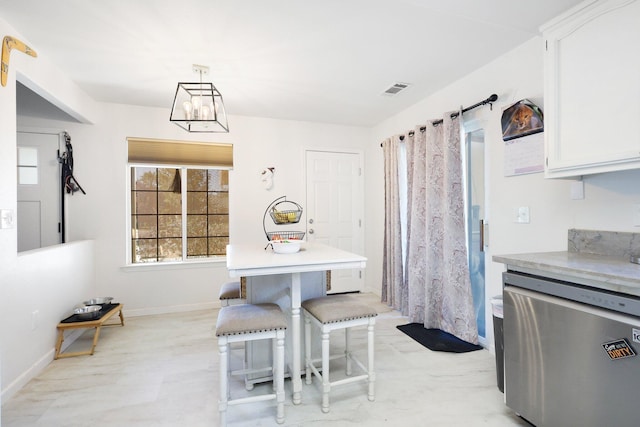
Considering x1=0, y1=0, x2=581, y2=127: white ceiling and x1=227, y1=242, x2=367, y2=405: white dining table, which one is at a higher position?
x1=0, y1=0, x2=581, y2=127: white ceiling

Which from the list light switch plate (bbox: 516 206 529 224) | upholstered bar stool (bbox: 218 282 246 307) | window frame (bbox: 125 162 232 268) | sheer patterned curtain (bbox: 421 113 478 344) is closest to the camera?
light switch plate (bbox: 516 206 529 224)

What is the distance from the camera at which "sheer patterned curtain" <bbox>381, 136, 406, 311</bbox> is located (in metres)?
3.74

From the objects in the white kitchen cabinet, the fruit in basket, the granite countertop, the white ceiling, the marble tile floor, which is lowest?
the marble tile floor

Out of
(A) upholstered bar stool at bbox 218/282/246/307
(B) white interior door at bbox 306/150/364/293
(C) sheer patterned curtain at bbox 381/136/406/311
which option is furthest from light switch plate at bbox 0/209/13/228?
(C) sheer patterned curtain at bbox 381/136/406/311

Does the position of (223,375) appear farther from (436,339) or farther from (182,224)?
(182,224)

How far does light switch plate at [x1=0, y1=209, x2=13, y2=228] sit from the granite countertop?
10.2 feet

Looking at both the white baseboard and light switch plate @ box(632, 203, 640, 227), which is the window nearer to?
the white baseboard

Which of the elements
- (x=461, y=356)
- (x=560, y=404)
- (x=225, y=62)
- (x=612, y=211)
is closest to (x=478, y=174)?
(x=612, y=211)

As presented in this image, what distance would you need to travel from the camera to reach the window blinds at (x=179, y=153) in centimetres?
369

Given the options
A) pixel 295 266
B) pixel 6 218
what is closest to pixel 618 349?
pixel 295 266

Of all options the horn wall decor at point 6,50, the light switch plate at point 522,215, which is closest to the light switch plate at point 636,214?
the light switch plate at point 522,215

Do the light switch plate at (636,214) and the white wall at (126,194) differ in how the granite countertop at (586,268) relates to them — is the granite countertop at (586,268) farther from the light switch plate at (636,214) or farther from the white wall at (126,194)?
the white wall at (126,194)

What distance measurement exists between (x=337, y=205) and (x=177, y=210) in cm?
217

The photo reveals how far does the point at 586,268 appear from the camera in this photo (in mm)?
1419
